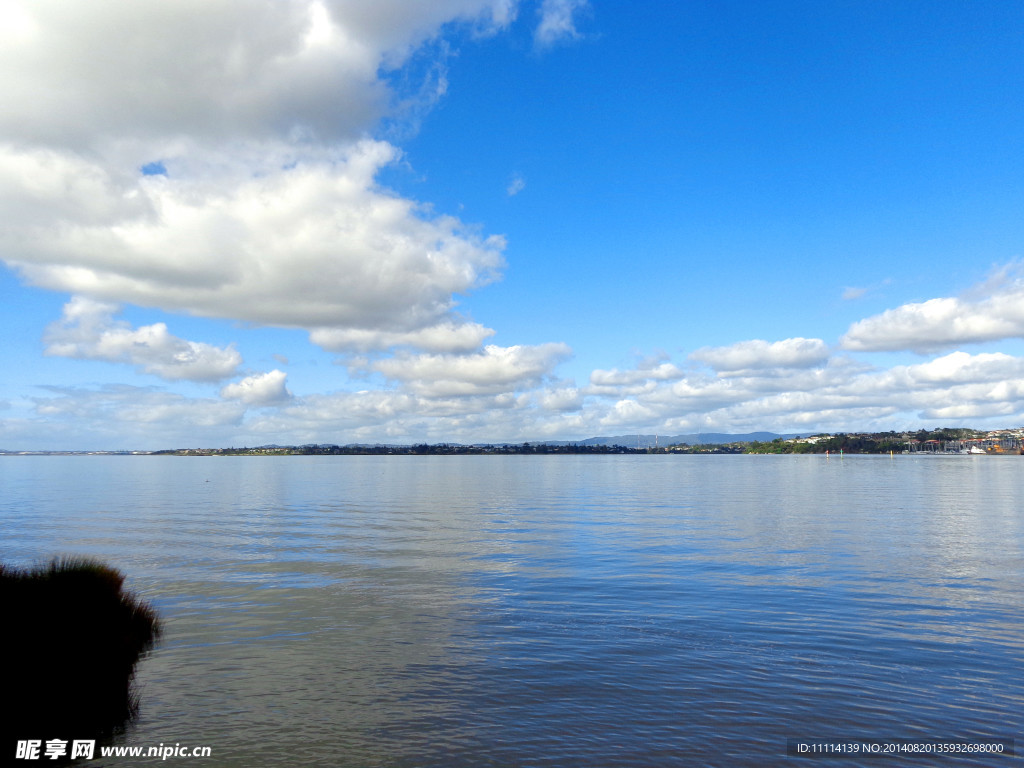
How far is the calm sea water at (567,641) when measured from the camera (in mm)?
14391

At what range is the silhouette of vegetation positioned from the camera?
47.9 feet

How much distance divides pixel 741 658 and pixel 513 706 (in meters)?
7.79

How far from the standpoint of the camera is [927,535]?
48.7m

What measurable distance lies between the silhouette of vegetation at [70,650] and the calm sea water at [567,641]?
103 centimetres

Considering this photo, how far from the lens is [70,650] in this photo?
17.4 metres

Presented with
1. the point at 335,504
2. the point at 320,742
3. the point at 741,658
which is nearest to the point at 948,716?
the point at 741,658

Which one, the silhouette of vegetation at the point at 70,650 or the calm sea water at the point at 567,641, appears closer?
the calm sea water at the point at 567,641

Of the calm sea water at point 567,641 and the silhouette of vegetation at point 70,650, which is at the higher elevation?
the silhouette of vegetation at point 70,650

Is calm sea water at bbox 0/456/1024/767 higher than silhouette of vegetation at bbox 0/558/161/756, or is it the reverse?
silhouette of vegetation at bbox 0/558/161/756

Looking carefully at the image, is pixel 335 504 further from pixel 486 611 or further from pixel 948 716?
pixel 948 716

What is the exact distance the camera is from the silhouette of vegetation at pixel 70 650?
1459cm

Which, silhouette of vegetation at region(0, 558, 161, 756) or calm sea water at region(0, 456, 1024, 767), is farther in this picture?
silhouette of vegetation at region(0, 558, 161, 756)

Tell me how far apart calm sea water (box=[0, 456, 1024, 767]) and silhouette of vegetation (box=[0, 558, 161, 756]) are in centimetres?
103

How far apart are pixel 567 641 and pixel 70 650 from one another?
14578 millimetres
